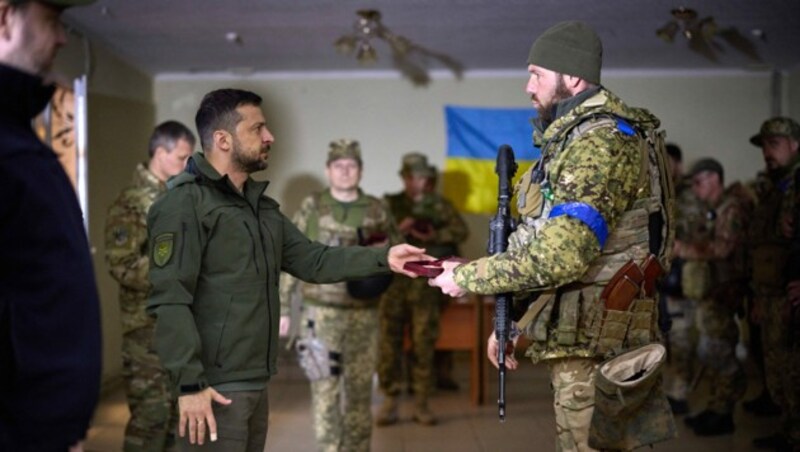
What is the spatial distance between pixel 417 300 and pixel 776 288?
7.89 feet

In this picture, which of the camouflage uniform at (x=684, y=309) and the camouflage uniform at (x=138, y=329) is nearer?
the camouflage uniform at (x=138, y=329)

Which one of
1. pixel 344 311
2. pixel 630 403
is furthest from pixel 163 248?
pixel 344 311

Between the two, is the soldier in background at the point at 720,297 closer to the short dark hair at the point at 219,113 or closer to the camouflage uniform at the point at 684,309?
the camouflage uniform at the point at 684,309

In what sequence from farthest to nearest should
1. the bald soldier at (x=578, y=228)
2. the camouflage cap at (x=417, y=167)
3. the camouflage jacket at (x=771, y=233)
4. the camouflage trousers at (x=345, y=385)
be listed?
the camouflage cap at (x=417, y=167) < the camouflage jacket at (x=771, y=233) < the camouflage trousers at (x=345, y=385) < the bald soldier at (x=578, y=228)

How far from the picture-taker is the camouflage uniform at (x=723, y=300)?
19.2ft

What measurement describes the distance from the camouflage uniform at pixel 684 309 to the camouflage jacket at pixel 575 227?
3565 millimetres

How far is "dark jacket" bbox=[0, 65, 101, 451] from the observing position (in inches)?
68.9

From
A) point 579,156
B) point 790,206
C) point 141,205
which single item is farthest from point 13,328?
point 790,206

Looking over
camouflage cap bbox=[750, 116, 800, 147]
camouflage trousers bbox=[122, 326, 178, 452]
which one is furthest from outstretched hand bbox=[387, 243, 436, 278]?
camouflage cap bbox=[750, 116, 800, 147]

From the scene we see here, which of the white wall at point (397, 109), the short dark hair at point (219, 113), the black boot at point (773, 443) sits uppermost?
the white wall at point (397, 109)

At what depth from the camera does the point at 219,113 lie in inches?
115

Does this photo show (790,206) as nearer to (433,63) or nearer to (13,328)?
(433,63)

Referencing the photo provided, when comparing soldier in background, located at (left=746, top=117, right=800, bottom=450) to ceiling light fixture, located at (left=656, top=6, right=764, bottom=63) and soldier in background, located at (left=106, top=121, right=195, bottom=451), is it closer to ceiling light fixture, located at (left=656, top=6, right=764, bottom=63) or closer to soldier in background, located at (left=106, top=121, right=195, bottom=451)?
ceiling light fixture, located at (left=656, top=6, right=764, bottom=63)

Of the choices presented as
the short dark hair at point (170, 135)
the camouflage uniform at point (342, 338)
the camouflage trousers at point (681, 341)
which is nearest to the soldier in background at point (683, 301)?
the camouflage trousers at point (681, 341)
